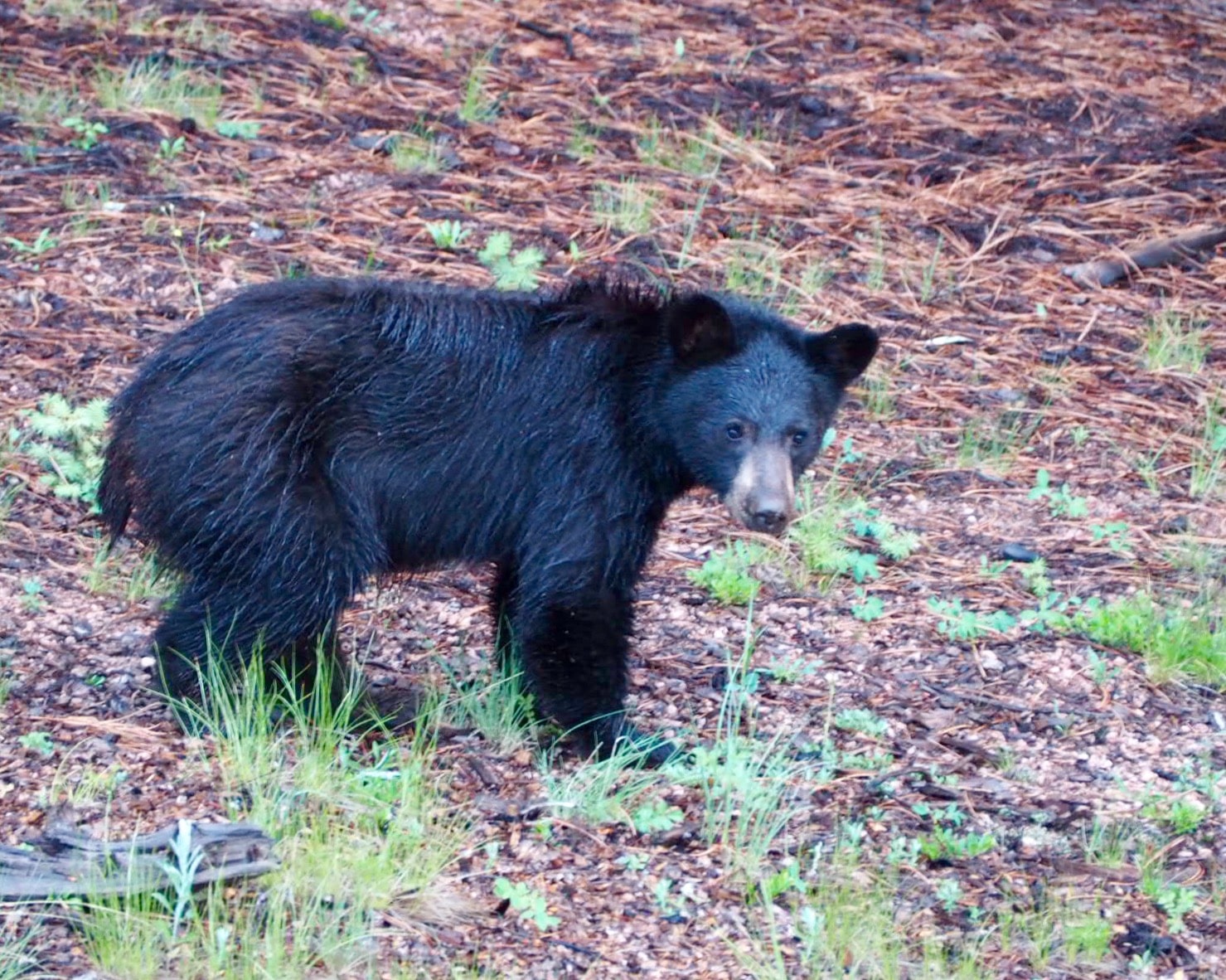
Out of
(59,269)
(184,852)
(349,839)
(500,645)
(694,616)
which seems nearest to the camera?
(184,852)

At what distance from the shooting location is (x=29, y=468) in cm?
614

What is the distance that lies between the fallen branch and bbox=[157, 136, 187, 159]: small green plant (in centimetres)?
489

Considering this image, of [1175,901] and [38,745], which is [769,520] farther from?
[38,745]

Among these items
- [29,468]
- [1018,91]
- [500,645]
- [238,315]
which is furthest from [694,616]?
[1018,91]

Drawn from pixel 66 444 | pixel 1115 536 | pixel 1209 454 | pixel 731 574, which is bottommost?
pixel 66 444

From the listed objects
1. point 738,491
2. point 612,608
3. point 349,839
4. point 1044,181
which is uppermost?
point 1044,181

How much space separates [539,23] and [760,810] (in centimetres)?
662

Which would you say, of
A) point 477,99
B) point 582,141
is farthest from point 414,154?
point 582,141

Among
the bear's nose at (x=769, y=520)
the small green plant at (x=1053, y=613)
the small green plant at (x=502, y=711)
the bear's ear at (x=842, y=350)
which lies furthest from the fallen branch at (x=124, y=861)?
the small green plant at (x=1053, y=613)

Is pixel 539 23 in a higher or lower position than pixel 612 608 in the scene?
higher

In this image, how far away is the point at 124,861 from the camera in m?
3.68

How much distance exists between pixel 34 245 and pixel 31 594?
2402 mm

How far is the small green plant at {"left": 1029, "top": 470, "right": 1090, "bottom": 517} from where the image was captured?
664 cm

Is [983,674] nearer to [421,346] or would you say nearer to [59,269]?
[421,346]
